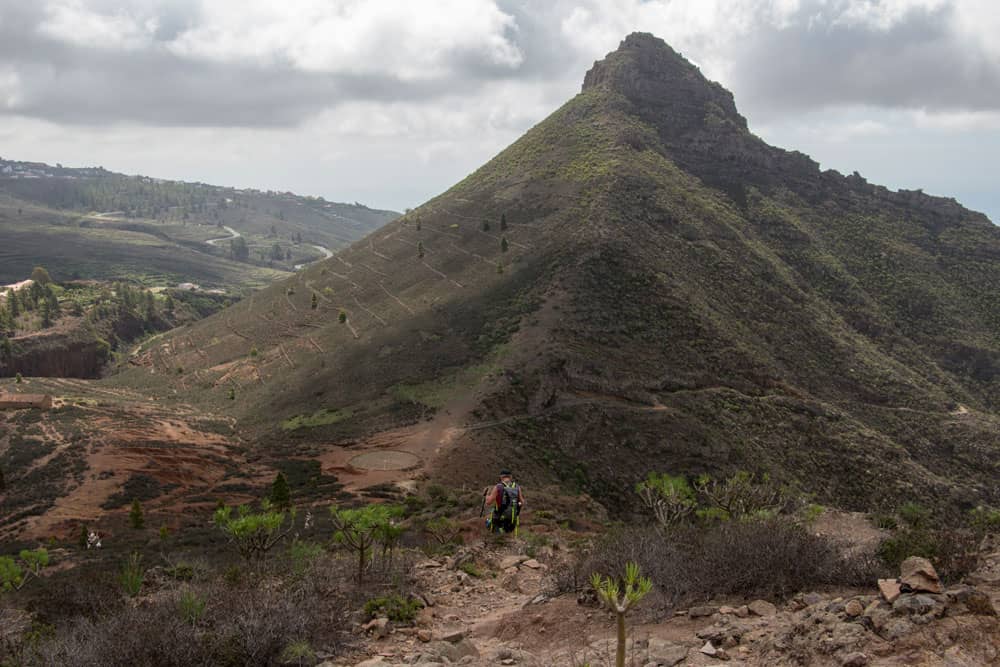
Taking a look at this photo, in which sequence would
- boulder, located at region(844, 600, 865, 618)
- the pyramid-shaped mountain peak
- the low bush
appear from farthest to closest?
the pyramid-shaped mountain peak → the low bush → boulder, located at region(844, 600, 865, 618)

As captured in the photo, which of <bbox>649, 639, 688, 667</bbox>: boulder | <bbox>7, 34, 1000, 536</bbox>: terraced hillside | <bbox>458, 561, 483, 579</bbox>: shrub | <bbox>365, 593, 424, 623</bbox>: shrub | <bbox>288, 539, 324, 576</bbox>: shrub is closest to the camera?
<bbox>649, 639, 688, 667</bbox>: boulder

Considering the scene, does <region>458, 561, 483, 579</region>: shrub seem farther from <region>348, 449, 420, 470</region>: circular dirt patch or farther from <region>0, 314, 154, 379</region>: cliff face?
<region>0, 314, 154, 379</region>: cliff face

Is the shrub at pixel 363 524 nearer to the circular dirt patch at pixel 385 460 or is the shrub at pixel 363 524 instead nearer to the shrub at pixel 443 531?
the shrub at pixel 443 531

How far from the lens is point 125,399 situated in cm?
5966

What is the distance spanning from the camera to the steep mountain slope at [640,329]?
45.3m

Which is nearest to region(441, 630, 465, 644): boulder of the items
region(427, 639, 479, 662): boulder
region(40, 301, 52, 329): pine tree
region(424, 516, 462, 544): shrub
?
region(427, 639, 479, 662): boulder

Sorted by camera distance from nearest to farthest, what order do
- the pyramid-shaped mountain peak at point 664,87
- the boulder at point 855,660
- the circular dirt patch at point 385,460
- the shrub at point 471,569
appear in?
the boulder at point 855,660
the shrub at point 471,569
the circular dirt patch at point 385,460
the pyramid-shaped mountain peak at point 664,87

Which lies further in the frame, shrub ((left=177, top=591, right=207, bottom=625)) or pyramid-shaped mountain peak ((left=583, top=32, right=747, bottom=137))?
pyramid-shaped mountain peak ((left=583, top=32, right=747, bottom=137))

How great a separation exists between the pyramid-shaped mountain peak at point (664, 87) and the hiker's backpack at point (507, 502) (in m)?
91.4

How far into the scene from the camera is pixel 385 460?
128ft

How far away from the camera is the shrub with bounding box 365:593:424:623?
12758 mm

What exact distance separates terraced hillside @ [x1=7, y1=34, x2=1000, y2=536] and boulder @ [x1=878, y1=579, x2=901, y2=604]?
93.4ft

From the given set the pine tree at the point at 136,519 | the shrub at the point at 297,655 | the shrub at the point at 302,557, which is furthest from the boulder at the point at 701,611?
the pine tree at the point at 136,519

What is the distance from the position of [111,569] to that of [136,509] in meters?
8.11
